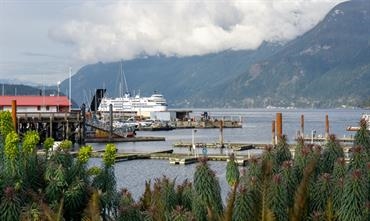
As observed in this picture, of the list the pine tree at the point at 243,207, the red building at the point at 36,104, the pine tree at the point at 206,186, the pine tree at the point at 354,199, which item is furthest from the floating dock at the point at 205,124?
the pine tree at the point at 243,207

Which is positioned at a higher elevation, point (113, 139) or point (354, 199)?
point (354, 199)

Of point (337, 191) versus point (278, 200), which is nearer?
point (278, 200)

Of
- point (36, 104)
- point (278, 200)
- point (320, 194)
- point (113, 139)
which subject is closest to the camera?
point (278, 200)

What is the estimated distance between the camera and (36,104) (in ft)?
336

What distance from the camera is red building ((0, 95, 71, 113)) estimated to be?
10125 cm

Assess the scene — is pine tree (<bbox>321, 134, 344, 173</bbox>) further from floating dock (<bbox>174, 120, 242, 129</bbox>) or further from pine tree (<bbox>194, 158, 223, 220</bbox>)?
floating dock (<bbox>174, 120, 242, 129</bbox>)

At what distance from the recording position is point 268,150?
22.9 m

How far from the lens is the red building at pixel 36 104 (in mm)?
101250

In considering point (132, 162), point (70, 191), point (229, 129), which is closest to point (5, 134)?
point (70, 191)

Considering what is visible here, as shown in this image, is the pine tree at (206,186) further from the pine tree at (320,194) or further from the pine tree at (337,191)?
the pine tree at (337,191)

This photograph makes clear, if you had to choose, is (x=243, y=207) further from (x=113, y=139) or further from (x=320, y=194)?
(x=113, y=139)

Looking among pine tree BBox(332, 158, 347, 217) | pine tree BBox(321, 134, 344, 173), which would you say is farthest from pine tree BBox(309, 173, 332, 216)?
pine tree BBox(321, 134, 344, 173)

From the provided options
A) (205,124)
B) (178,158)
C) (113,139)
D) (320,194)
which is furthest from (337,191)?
(205,124)

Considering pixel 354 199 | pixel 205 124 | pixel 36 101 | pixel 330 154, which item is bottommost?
pixel 205 124
